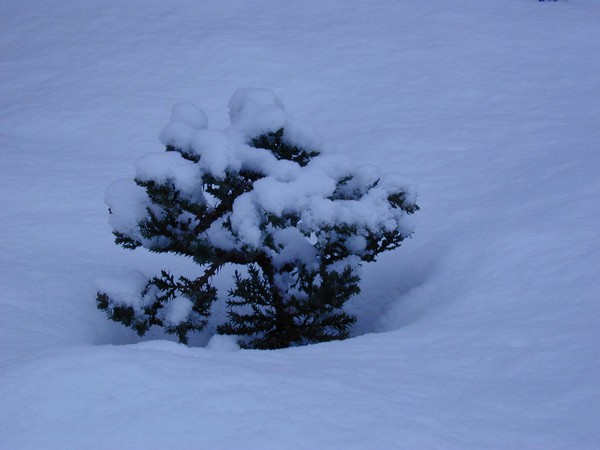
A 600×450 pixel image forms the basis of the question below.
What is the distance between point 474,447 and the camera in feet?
6.20

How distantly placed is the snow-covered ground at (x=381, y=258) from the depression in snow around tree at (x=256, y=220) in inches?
9.8

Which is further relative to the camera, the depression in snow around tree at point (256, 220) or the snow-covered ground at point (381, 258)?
the depression in snow around tree at point (256, 220)

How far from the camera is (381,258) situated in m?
3.69

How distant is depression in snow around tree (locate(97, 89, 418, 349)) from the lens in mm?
2863

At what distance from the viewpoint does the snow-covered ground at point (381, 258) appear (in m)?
1.99

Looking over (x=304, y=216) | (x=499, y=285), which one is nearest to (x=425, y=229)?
(x=499, y=285)

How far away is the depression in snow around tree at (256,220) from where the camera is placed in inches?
113

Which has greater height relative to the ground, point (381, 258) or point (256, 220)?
point (256, 220)

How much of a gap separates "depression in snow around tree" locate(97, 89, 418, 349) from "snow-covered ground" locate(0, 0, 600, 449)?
25 cm

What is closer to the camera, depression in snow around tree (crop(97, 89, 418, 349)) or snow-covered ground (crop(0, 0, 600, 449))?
snow-covered ground (crop(0, 0, 600, 449))

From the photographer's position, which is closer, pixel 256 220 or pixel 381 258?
pixel 256 220

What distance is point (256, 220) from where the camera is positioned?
2.85 m

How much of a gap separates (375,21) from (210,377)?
235 inches

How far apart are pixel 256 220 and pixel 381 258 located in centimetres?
106
